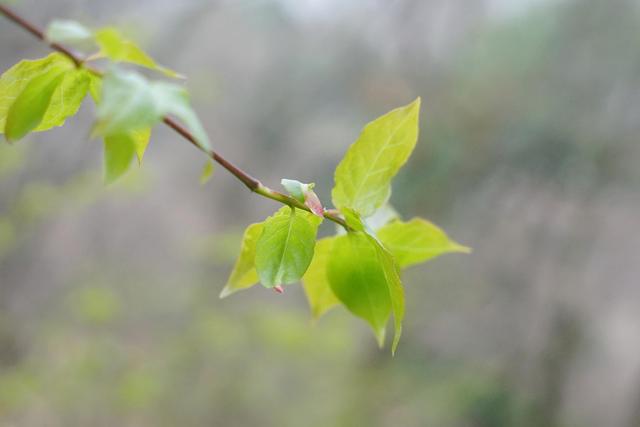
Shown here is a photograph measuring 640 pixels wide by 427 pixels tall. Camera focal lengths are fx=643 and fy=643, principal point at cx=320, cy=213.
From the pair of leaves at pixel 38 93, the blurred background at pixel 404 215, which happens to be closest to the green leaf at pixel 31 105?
the pair of leaves at pixel 38 93

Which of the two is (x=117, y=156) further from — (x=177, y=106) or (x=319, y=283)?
(x=319, y=283)

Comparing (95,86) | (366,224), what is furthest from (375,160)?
(95,86)

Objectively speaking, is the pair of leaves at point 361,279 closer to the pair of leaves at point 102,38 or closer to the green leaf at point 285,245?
the green leaf at point 285,245

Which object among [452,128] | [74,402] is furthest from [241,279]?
[452,128]

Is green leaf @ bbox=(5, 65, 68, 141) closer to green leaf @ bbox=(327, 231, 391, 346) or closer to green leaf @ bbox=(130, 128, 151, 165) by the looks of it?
green leaf @ bbox=(130, 128, 151, 165)

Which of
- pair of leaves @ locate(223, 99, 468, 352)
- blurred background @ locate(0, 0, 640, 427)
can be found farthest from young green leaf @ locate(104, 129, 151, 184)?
blurred background @ locate(0, 0, 640, 427)
